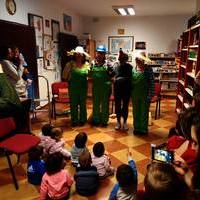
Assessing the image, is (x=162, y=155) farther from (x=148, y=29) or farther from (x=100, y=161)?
(x=148, y=29)

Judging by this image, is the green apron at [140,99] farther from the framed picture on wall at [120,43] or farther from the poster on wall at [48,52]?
the framed picture on wall at [120,43]

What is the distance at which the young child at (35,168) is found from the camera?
7.96ft

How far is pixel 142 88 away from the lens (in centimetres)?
357

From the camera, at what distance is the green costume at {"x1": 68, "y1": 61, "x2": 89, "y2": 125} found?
3973 millimetres

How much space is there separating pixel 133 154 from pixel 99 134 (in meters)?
0.87

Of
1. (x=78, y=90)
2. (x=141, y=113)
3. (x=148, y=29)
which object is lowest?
(x=141, y=113)

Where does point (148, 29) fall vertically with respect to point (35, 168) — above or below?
above

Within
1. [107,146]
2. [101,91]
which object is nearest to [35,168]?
[107,146]

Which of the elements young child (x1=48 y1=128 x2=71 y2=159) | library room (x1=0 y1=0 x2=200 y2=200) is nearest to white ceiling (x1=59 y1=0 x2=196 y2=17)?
library room (x1=0 y1=0 x2=200 y2=200)

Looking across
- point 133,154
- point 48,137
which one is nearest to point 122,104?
point 133,154

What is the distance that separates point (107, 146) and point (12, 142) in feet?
4.76

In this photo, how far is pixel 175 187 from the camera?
1.18 metres

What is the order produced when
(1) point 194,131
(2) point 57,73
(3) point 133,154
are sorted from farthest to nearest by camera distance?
1. (2) point 57,73
2. (3) point 133,154
3. (1) point 194,131

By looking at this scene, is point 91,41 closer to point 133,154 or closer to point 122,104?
point 122,104
